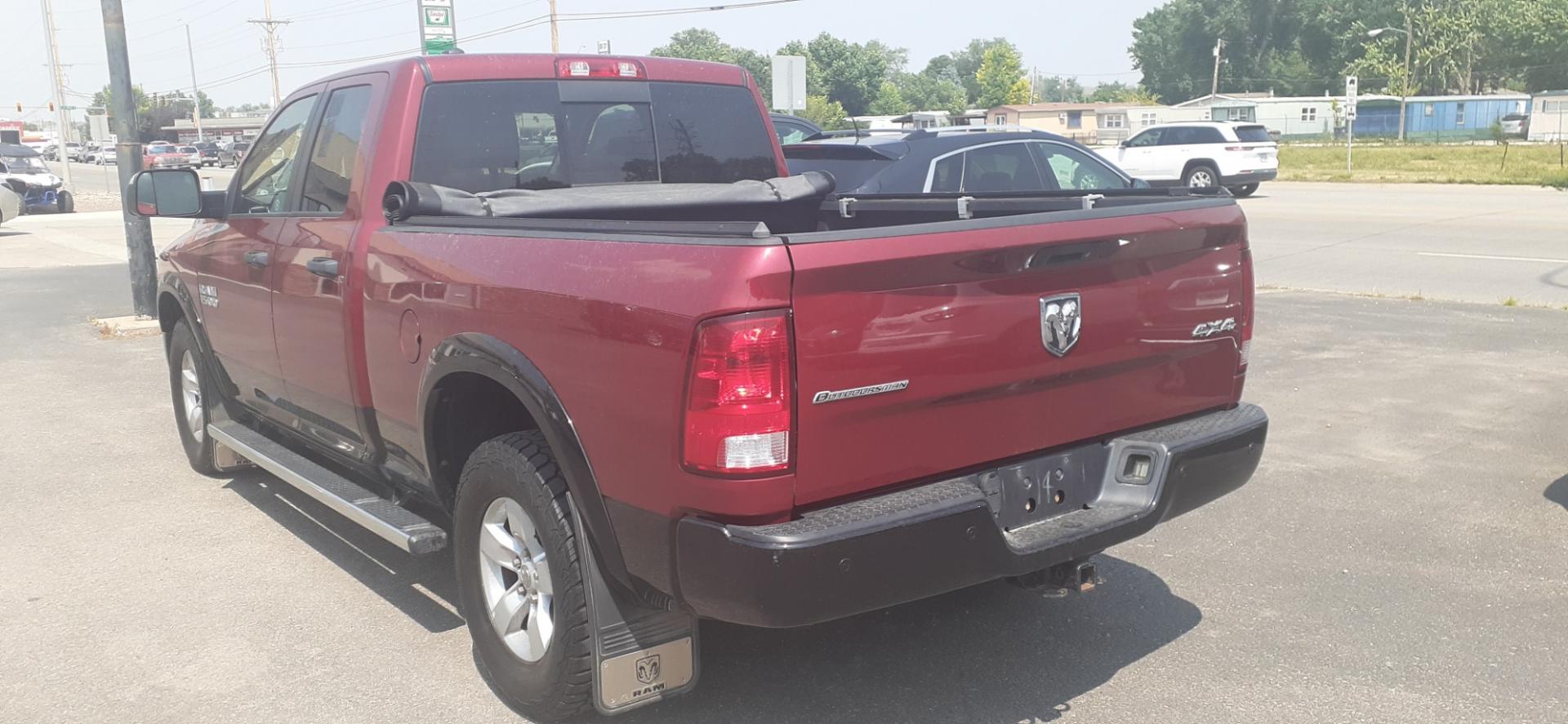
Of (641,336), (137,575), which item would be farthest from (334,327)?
(641,336)

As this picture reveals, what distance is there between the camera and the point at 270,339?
507 cm

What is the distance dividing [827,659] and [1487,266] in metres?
12.3

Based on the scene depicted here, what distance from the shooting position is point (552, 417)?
3311 mm

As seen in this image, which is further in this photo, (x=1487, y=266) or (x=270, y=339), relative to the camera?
(x=1487, y=266)

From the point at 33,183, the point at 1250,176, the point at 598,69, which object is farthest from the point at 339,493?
the point at 33,183

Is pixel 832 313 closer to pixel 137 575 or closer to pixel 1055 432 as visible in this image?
pixel 1055 432

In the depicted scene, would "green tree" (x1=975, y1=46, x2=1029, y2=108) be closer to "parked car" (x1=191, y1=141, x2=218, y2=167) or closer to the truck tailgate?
"parked car" (x1=191, y1=141, x2=218, y2=167)

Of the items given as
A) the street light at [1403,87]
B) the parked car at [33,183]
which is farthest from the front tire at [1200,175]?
the street light at [1403,87]

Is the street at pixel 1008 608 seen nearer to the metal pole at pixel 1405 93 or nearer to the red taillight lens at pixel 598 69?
the red taillight lens at pixel 598 69

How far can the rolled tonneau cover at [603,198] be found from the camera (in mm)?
4164

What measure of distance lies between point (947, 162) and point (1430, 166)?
3310cm

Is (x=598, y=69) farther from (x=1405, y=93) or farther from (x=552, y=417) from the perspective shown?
(x=1405, y=93)

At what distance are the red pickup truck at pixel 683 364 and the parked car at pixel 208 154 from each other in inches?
2568

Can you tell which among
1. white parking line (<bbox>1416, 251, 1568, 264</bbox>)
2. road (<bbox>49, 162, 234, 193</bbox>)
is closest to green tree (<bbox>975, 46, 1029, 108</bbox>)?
road (<bbox>49, 162, 234, 193</bbox>)
